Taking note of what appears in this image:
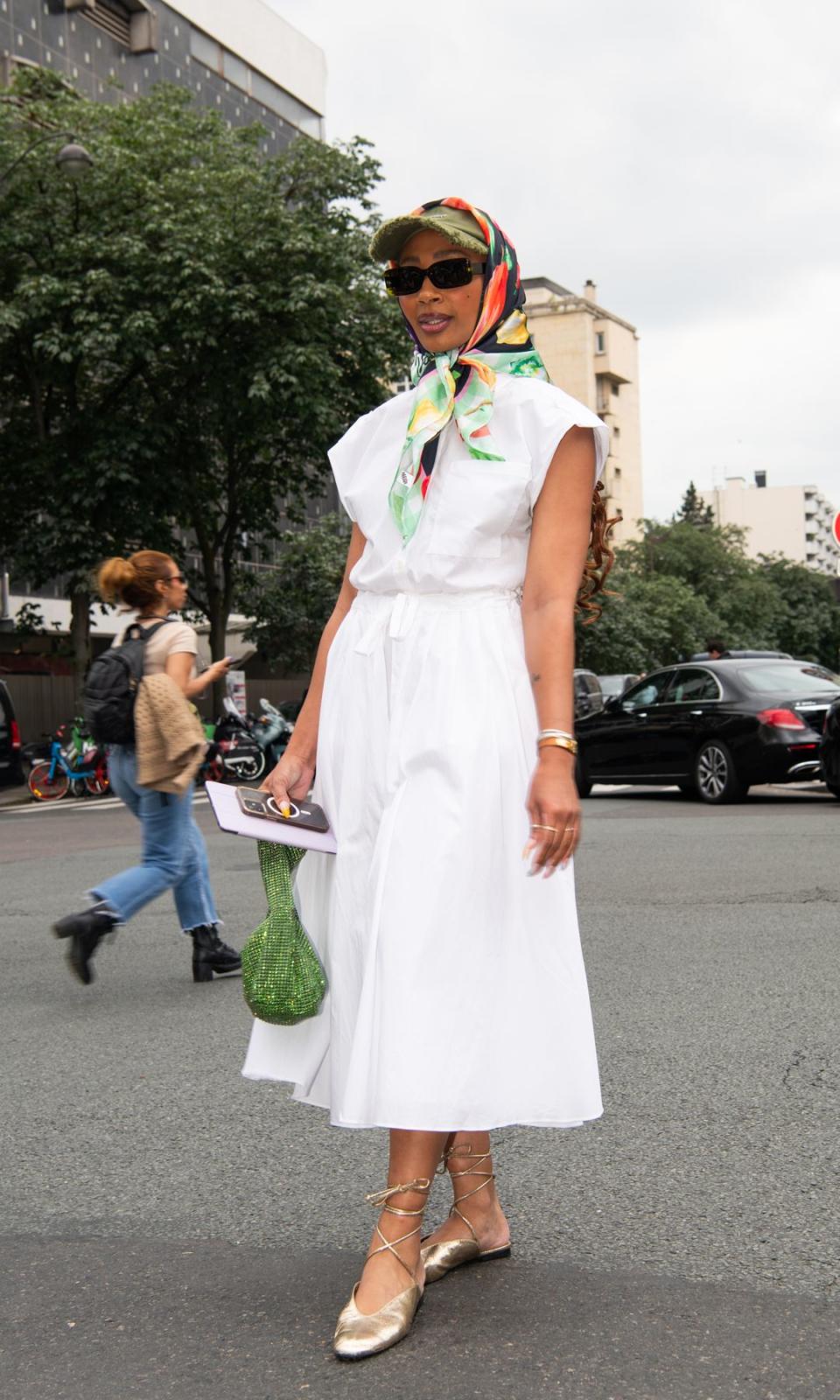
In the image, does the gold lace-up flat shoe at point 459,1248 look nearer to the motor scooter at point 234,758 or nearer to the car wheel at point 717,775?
the car wheel at point 717,775

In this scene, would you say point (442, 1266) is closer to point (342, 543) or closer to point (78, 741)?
point (78, 741)

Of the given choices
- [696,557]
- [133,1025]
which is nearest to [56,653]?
[133,1025]

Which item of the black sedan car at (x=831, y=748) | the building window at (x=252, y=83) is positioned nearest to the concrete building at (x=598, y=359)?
the building window at (x=252, y=83)

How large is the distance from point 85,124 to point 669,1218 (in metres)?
25.5

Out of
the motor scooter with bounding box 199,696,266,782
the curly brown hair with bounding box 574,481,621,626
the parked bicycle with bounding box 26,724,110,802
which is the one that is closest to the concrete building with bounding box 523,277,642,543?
the motor scooter with bounding box 199,696,266,782

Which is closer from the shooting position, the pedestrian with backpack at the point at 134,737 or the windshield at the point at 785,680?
the pedestrian with backpack at the point at 134,737

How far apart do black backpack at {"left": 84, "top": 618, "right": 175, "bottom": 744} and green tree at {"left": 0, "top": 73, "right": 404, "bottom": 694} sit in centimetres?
1789

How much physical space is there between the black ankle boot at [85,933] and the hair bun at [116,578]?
4.31 feet

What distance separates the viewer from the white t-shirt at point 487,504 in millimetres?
2805

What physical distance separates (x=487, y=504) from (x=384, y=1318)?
1426 millimetres

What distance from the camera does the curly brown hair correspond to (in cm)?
310

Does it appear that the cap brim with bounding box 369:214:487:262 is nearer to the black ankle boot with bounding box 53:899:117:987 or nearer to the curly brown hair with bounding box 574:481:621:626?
the curly brown hair with bounding box 574:481:621:626

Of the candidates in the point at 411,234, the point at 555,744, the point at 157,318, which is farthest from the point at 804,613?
the point at 555,744

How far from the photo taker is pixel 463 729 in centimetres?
270
